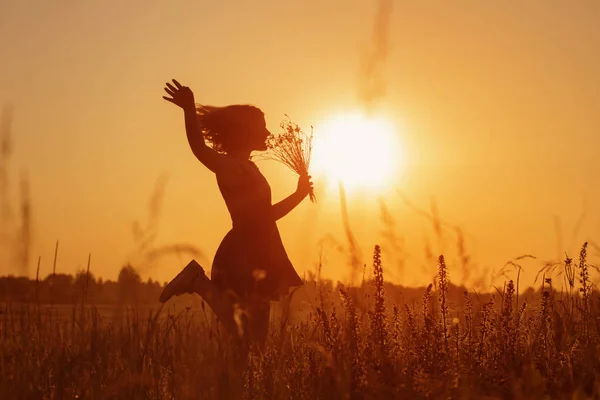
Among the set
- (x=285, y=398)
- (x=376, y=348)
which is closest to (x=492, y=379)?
(x=376, y=348)

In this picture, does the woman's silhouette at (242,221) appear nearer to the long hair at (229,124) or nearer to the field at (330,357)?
the long hair at (229,124)

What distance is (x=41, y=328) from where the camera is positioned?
4.48m

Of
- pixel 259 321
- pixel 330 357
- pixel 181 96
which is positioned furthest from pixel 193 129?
pixel 330 357

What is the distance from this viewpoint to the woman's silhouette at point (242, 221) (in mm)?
6145

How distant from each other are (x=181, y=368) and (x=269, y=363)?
1.58 ft

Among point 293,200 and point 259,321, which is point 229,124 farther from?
point 259,321

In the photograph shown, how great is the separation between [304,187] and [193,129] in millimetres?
1255

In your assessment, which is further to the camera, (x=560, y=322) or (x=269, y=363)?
(x=560, y=322)

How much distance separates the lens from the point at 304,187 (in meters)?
6.96

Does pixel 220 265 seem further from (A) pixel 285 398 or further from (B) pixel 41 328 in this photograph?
(A) pixel 285 398

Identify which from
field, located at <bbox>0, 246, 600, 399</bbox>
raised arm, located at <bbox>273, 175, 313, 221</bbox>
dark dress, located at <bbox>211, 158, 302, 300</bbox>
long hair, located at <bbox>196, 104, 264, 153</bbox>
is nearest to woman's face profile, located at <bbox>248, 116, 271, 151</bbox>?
long hair, located at <bbox>196, 104, 264, 153</bbox>

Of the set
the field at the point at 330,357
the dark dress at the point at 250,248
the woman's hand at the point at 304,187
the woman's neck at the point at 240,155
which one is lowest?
the field at the point at 330,357

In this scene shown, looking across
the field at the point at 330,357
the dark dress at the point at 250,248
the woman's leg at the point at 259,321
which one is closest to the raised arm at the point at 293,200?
the dark dress at the point at 250,248

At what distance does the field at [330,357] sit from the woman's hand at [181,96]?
1857mm
